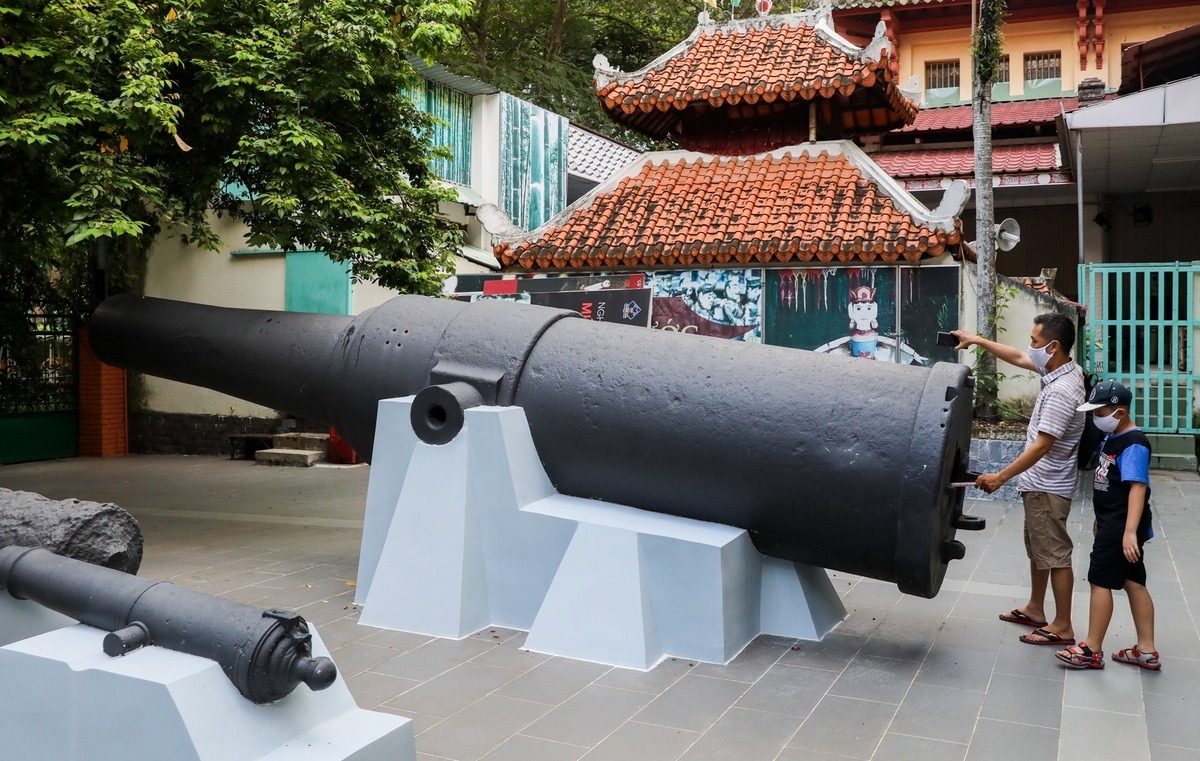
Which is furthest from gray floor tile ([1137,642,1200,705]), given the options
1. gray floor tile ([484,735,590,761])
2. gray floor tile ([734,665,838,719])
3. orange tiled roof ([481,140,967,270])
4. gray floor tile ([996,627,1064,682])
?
orange tiled roof ([481,140,967,270])

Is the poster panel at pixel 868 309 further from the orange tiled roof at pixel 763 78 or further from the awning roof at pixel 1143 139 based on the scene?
the awning roof at pixel 1143 139

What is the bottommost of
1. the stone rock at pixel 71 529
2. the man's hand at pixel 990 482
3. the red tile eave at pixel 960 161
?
the stone rock at pixel 71 529

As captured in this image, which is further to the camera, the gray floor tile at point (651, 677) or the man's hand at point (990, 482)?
the man's hand at point (990, 482)

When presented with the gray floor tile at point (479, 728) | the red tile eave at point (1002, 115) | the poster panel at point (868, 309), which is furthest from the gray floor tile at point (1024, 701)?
the red tile eave at point (1002, 115)

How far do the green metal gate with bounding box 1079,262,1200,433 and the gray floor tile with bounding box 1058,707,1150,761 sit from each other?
7.33 metres

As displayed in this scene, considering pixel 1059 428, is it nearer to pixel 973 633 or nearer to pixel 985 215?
pixel 973 633

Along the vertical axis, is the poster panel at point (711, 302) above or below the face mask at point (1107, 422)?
above

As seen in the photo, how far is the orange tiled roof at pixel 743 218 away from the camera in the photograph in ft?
30.8

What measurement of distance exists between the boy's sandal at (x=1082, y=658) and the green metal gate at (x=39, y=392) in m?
12.3

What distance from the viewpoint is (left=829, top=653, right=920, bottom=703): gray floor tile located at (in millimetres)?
4176

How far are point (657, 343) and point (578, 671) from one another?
1601 mm

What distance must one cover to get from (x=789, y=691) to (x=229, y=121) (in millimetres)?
5489

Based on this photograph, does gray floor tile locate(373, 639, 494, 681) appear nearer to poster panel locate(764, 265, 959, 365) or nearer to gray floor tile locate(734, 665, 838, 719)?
gray floor tile locate(734, 665, 838, 719)

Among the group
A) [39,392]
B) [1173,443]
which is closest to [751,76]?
[1173,443]
